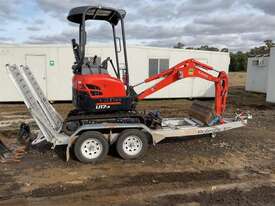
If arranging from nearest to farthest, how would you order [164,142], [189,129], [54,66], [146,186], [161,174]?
1. [146,186]
2. [161,174]
3. [189,129]
4. [164,142]
5. [54,66]

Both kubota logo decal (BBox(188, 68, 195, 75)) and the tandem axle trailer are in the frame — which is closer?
the tandem axle trailer

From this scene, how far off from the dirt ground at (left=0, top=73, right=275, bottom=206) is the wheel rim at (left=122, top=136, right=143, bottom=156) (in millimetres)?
221

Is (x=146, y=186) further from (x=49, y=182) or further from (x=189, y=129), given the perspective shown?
(x=189, y=129)

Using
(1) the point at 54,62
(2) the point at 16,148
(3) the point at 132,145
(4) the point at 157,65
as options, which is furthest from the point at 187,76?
(4) the point at 157,65

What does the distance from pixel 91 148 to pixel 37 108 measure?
4.73 ft

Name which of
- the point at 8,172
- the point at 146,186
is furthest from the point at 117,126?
the point at 8,172

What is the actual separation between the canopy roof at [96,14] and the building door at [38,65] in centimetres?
986

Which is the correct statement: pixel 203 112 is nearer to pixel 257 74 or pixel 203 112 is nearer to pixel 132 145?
pixel 132 145

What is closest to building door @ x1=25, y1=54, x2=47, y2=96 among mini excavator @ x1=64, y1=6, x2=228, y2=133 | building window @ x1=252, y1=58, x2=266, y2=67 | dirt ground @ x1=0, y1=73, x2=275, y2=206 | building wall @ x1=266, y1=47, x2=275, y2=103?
dirt ground @ x1=0, y1=73, x2=275, y2=206

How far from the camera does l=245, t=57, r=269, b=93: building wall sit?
80.0ft

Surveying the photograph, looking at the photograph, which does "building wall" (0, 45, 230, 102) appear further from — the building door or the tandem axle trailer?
the tandem axle trailer

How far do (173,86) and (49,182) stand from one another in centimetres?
1383

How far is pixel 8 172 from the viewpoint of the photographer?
675 centimetres

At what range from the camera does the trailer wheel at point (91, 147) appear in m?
7.27
